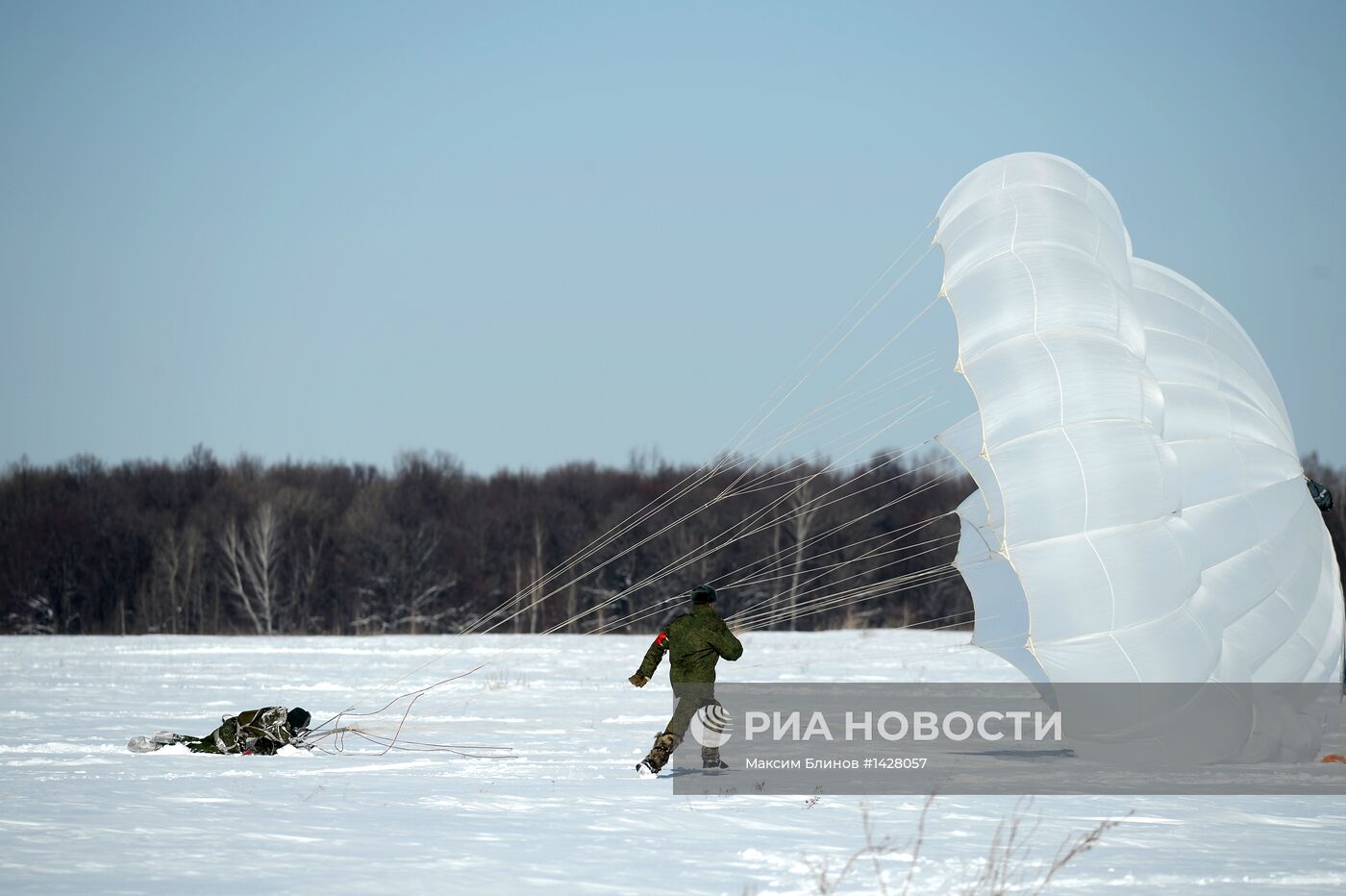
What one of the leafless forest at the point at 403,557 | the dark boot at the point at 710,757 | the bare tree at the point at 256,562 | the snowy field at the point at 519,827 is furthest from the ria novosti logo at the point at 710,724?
the bare tree at the point at 256,562

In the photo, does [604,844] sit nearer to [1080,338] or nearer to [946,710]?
[1080,338]

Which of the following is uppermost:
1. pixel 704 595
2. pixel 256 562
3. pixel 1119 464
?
pixel 256 562

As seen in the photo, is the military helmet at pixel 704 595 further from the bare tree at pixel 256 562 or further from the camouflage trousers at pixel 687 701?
the bare tree at pixel 256 562

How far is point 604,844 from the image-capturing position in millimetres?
7562

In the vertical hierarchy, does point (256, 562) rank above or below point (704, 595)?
above

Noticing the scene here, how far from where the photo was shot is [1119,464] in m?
10.1

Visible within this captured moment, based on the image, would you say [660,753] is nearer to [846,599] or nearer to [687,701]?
[687,701]

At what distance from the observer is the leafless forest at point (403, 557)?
59.7 m

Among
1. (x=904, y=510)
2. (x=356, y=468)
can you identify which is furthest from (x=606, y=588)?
(x=356, y=468)

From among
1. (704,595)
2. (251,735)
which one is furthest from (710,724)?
(251,735)

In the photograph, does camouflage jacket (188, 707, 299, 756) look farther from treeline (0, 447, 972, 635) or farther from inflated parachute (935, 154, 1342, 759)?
treeline (0, 447, 972, 635)

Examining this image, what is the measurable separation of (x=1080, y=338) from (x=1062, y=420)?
68 cm

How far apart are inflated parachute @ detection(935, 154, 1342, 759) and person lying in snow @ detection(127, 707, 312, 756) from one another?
237 inches

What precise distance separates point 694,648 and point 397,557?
5797 centimetres
